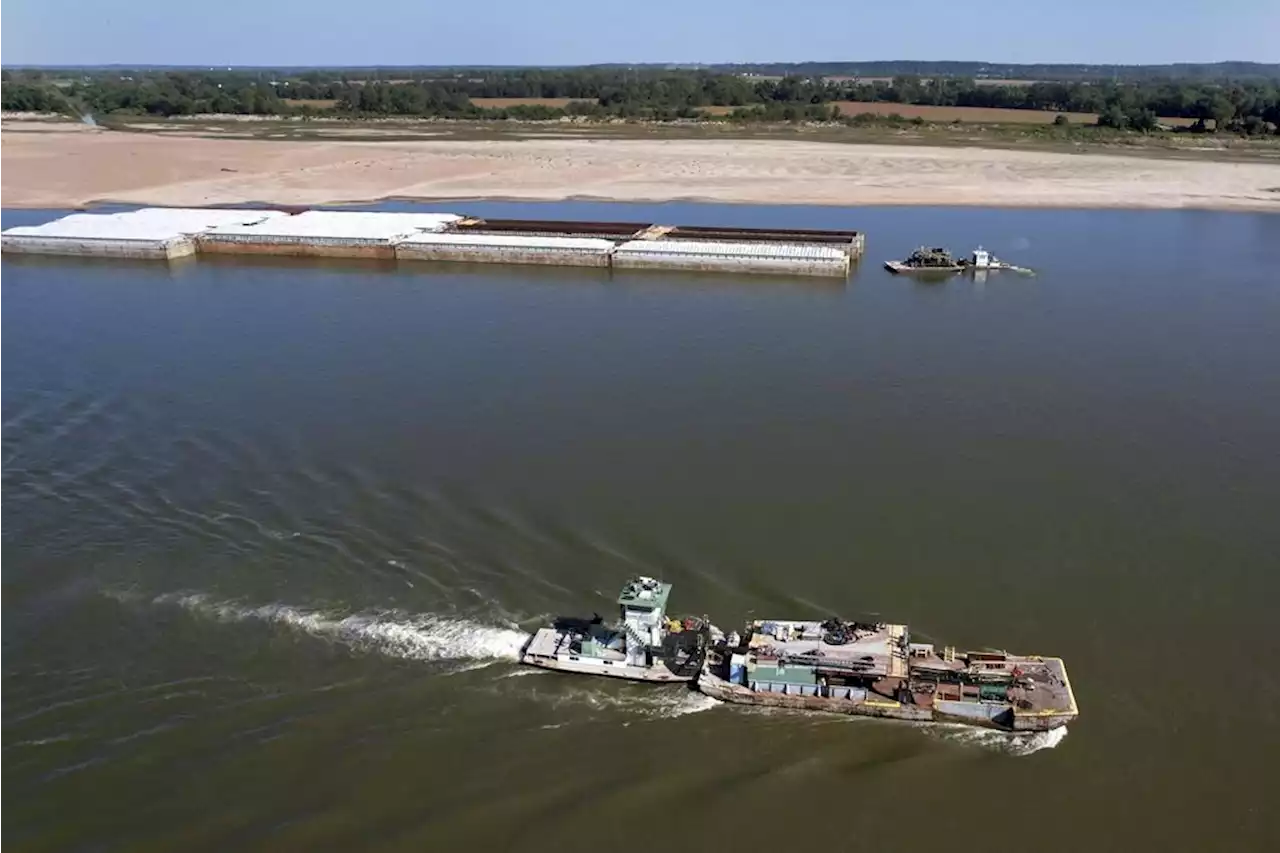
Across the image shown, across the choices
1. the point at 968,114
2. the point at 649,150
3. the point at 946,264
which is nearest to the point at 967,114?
the point at 968,114

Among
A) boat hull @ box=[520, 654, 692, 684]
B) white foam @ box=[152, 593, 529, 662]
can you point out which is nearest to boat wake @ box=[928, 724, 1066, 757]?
boat hull @ box=[520, 654, 692, 684]

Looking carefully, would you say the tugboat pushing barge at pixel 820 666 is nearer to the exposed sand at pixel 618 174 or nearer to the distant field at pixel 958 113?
the exposed sand at pixel 618 174

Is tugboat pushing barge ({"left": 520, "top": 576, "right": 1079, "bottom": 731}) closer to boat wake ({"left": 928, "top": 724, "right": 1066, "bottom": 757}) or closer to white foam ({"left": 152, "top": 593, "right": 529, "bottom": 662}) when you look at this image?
boat wake ({"left": 928, "top": 724, "right": 1066, "bottom": 757})

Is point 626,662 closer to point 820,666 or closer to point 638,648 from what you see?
point 638,648

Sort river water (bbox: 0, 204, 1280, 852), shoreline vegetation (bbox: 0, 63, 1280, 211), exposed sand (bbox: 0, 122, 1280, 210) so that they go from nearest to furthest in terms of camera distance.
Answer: river water (bbox: 0, 204, 1280, 852)
exposed sand (bbox: 0, 122, 1280, 210)
shoreline vegetation (bbox: 0, 63, 1280, 211)

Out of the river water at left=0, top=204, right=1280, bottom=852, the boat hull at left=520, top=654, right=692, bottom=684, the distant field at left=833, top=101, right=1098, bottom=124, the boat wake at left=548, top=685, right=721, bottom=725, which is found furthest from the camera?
the distant field at left=833, top=101, right=1098, bottom=124

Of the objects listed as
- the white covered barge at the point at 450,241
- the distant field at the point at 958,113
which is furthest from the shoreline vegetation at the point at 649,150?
the white covered barge at the point at 450,241
